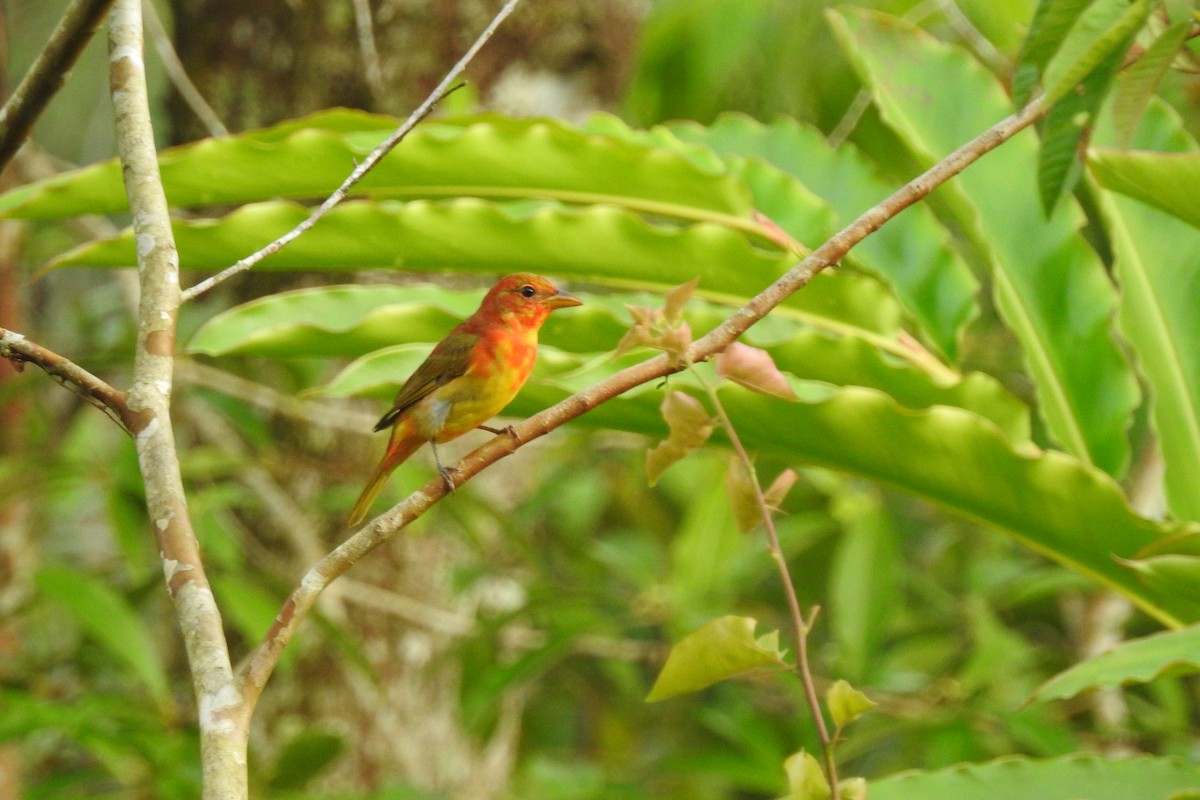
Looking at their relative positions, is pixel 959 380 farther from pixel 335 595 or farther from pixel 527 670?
pixel 335 595

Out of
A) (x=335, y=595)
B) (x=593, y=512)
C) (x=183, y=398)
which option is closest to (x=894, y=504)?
(x=593, y=512)

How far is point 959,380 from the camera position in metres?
1.69

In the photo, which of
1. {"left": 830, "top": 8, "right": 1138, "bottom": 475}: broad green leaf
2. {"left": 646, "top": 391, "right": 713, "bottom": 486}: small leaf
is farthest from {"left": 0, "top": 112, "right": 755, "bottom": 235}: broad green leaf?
{"left": 646, "top": 391, "right": 713, "bottom": 486}: small leaf

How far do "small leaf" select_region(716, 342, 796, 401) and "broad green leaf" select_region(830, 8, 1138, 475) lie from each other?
741 mm

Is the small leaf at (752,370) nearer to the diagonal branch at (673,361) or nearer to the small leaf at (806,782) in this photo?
the diagonal branch at (673,361)

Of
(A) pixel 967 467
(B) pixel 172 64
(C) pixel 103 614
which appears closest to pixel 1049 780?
(A) pixel 967 467

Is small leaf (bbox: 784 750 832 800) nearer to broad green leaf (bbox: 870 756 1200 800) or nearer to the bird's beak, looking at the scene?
broad green leaf (bbox: 870 756 1200 800)

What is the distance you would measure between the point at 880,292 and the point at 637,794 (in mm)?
1881

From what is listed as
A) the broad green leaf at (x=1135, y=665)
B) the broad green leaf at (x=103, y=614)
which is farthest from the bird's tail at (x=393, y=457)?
the broad green leaf at (x=1135, y=665)

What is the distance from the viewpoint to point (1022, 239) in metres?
2.00

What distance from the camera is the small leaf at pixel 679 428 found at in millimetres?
1215

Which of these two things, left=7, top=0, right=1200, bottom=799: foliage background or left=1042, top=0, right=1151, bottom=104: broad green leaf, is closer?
left=1042, top=0, right=1151, bottom=104: broad green leaf

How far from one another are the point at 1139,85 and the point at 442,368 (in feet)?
4.43

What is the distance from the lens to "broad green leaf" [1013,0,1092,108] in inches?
43.0
